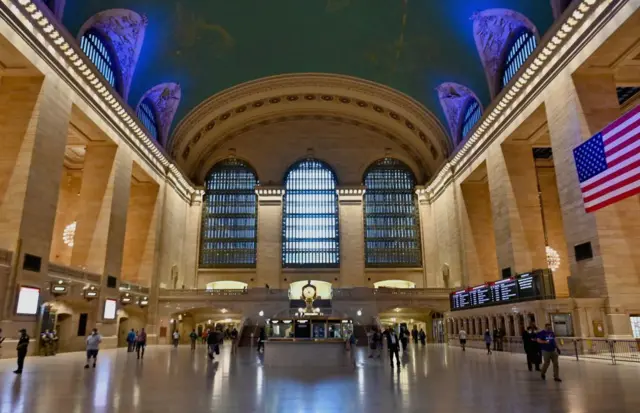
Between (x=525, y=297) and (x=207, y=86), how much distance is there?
22927 mm

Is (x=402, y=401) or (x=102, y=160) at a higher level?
(x=102, y=160)

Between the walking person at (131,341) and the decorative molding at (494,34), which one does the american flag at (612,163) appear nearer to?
the decorative molding at (494,34)

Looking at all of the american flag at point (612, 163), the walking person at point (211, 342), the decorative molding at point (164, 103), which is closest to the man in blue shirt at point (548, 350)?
the american flag at point (612, 163)

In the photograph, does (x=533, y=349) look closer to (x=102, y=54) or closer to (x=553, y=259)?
(x=553, y=259)

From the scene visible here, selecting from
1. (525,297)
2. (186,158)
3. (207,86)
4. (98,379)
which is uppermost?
(207,86)

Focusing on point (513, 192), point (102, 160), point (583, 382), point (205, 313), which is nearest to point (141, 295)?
point (205, 313)

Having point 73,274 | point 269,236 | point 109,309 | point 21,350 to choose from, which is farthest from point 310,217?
point 21,350

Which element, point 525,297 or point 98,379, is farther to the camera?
point 525,297

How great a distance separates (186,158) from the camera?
112 ft

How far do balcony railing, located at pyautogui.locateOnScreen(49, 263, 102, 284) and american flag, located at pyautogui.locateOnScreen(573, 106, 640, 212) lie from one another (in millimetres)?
18750

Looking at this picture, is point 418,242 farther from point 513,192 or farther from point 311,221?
point 513,192

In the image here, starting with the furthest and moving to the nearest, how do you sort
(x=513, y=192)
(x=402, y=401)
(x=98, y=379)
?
(x=513, y=192), (x=98, y=379), (x=402, y=401)

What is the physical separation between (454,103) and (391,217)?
38.3 feet

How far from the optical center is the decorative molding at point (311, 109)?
3111cm
